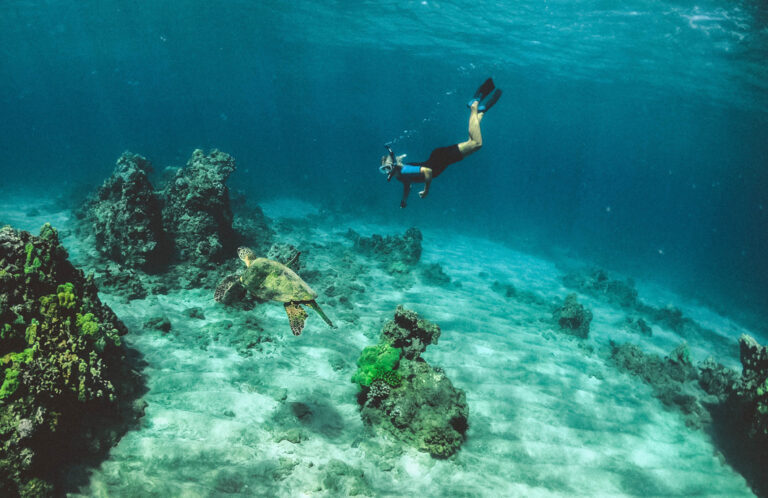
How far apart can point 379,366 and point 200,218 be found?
7.57 metres

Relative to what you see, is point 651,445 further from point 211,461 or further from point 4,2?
point 4,2

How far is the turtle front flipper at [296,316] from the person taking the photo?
488 cm

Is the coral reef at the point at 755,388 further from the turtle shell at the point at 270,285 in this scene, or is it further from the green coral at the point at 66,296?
the green coral at the point at 66,296

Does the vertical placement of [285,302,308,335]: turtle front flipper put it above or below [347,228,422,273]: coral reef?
above

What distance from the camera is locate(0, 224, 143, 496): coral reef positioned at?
3.72 meters

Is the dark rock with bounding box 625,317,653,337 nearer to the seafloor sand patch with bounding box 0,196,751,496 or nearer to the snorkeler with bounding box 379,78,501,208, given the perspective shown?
the seafloor sand patch with bounding box 0,196,751,496

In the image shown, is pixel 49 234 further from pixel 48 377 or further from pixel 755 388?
pixel 755 388

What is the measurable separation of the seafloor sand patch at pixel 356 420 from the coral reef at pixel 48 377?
40 cm

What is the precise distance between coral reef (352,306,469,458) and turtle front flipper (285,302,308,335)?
189 centimetres

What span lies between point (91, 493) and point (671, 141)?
2748 inches

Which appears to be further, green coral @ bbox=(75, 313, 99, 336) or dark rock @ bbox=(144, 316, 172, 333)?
dark rock @ bbox=(144, 316, 172, 333)

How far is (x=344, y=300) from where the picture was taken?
1060 cm

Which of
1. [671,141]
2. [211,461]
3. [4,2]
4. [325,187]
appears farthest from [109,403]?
[671,141]

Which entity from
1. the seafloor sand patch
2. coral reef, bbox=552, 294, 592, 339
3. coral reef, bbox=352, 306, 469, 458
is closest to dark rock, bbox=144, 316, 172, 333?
the seafloor sand patch
